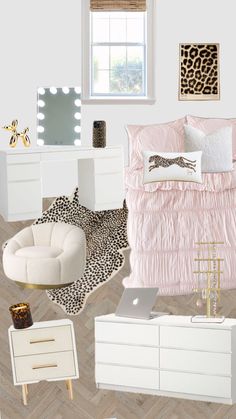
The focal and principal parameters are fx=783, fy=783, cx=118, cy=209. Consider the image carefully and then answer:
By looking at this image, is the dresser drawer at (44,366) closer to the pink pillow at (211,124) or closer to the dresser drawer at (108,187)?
the dresser drawer at (108,187)

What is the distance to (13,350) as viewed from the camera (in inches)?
191

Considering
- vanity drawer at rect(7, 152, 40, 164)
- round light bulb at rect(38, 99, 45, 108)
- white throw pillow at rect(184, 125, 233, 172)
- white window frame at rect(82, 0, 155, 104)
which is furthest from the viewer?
white window frame at rect(82, 0, 155, 104)

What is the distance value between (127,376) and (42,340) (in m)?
0.60

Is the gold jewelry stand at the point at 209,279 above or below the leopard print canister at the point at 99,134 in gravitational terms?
below

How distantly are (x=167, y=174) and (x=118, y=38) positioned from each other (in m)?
2.39

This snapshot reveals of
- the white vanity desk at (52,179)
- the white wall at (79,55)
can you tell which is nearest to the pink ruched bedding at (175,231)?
the white vanity desk at (52,179)

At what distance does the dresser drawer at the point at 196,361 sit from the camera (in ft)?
15.8

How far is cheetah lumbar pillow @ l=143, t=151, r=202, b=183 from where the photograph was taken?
18.1 feet

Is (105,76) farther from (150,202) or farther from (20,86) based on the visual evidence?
(150,202)

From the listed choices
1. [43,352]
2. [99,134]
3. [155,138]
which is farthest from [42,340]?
[155,138]

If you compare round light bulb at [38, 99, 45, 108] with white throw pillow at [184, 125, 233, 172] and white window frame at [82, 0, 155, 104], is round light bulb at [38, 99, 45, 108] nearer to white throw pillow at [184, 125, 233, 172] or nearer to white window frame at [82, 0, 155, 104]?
white throw pillow at [184, 125, 233, 172]

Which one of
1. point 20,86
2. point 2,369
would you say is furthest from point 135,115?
point 2,369

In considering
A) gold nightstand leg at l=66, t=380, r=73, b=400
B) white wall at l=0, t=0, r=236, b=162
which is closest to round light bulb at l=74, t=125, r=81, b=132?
gold nightstand leg at l=66, t=380, r=73, b=400

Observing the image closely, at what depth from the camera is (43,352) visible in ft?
16.1
